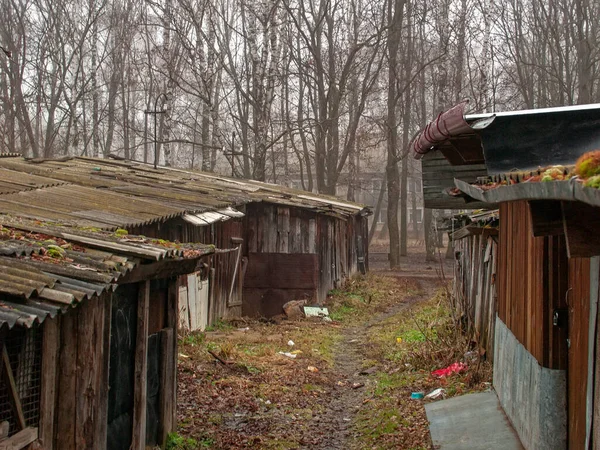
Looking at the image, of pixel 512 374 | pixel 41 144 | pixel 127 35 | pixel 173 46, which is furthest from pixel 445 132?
pixel 41 144

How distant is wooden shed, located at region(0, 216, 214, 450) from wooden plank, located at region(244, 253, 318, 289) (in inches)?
Result: 404

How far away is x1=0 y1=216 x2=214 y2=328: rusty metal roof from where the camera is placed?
Result: 4699 mm

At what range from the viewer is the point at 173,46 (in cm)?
3597

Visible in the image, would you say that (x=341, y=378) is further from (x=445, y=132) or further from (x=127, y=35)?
(x=127, y=35)

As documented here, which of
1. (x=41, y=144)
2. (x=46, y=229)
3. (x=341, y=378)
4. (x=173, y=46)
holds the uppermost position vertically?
(x=173, y=46)

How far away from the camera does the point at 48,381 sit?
18.8 ft

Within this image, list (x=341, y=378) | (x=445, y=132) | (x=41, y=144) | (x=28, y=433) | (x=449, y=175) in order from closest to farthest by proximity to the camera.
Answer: (x=28, y=433) < (x=445, y=132) < (x=449, y=175) < (x=341, y=378) < (x=41, y=144)

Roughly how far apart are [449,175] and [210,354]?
5285 mm

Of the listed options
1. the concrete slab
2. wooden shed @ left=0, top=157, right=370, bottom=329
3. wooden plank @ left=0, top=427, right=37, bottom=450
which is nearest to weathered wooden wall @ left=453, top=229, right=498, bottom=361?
the concrete slab

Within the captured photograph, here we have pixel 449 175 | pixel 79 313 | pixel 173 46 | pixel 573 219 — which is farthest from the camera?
pixel 173 46

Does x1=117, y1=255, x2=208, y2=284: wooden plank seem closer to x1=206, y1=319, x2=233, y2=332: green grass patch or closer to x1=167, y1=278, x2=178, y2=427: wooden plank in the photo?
x1=167, y1=278, x2=178, y2=427: wooden plank

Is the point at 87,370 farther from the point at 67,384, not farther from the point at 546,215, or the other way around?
the point at 546,215

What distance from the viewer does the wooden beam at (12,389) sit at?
16.4 feet

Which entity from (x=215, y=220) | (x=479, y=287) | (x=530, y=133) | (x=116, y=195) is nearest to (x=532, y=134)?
(x=530, y=133)
